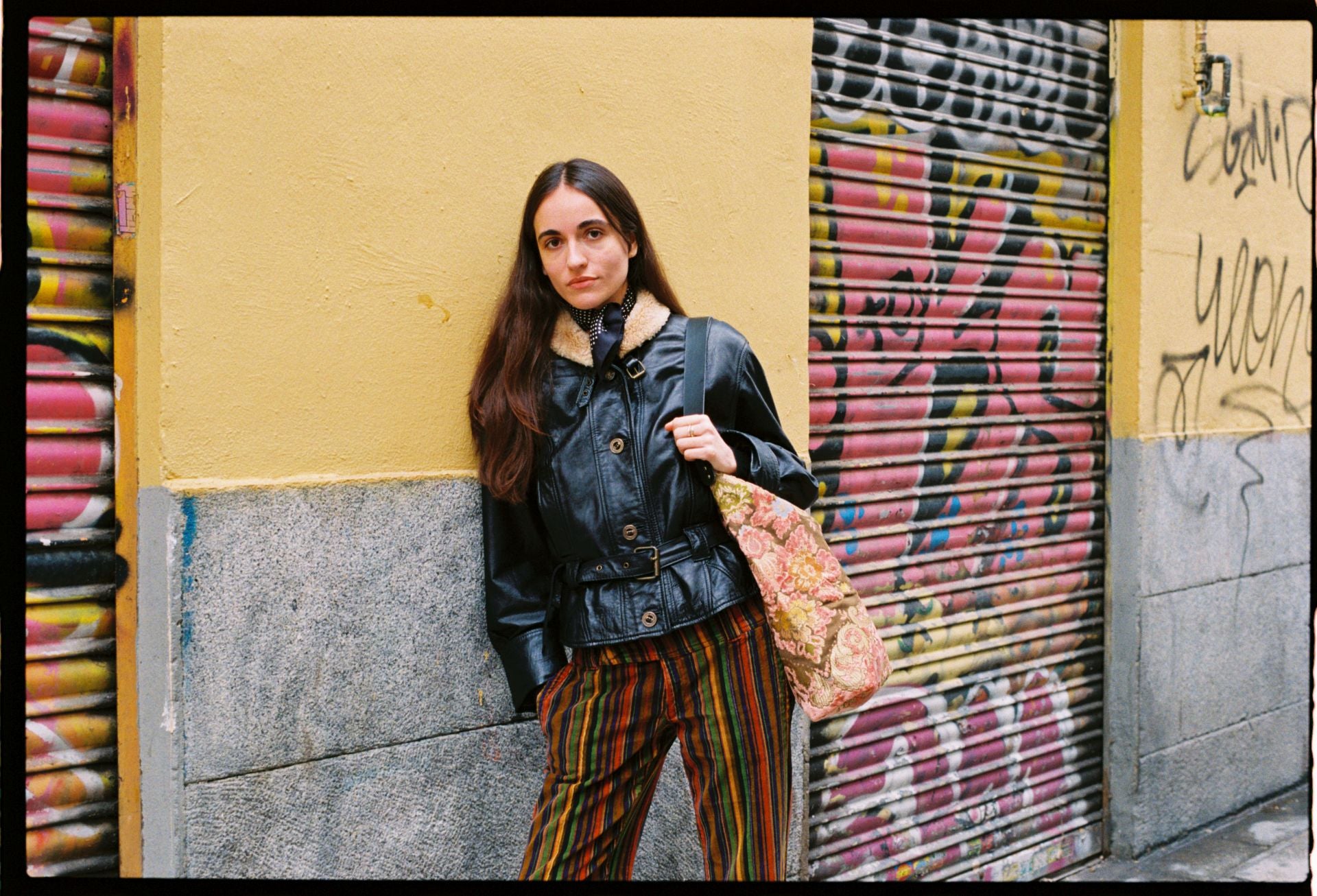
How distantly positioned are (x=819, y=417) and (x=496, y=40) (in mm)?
1636

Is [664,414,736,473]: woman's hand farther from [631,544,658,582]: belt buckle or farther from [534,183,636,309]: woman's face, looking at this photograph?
[534,183,636,309]: woman's face

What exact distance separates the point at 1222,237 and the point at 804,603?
344cm

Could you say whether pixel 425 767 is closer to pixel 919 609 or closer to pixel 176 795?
pixel 176 795

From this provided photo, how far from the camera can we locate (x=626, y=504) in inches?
107

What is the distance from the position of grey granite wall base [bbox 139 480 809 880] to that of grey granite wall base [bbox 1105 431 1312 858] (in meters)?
2.77

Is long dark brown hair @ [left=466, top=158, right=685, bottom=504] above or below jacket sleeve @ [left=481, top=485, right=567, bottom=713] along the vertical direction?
above

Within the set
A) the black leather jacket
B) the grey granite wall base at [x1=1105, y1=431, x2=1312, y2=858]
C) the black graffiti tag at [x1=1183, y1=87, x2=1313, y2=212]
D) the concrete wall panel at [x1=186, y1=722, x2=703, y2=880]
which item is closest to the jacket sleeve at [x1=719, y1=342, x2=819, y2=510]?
the black leather jacket

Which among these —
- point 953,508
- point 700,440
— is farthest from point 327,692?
point 953,508

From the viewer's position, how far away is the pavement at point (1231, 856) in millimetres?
4633

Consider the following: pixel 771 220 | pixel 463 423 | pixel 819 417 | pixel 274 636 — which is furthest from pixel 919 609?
pixel 274 636

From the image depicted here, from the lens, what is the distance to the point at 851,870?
4.10 meters

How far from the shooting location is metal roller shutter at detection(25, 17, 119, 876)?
8.73 feet

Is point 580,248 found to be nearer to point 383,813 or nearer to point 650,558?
point 650,558

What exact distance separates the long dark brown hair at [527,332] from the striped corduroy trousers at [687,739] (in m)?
0.50
